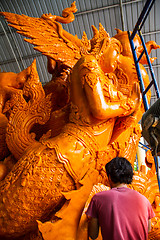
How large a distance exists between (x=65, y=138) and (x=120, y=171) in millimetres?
1154

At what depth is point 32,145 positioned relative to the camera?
3111 mm

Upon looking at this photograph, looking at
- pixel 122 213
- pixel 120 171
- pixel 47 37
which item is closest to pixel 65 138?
pixel 120 171

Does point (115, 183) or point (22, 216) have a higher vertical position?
point (115, 183)

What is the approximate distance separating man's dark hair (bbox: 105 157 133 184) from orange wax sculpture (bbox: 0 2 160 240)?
31.1 inches

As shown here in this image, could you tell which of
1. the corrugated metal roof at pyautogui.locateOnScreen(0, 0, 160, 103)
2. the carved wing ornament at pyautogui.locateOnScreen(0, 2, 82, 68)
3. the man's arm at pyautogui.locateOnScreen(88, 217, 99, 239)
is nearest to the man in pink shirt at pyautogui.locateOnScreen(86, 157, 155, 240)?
the man's arm at pyautogui.locateOnScreen(88, 217, 99, 239)

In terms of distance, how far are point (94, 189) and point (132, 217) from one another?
1.02 metres

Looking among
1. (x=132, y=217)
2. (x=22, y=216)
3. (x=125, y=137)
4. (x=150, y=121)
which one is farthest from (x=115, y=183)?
(x=125, y=137)

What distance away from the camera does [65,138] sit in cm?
300

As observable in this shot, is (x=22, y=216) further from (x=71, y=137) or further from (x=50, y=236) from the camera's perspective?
(x=71, y=137)

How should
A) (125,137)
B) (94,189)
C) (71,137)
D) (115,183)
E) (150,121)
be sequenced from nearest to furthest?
(150,121) → (115,183) → (94,189) → (71,137) → (125,137)

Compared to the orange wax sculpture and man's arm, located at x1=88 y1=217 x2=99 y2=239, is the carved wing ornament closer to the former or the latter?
the orange wax sculpture

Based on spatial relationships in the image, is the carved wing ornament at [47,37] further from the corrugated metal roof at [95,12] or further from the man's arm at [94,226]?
the corrugated metal roof at [95,12]

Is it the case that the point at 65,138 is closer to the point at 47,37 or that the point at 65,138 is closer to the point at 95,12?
the point at 47,37

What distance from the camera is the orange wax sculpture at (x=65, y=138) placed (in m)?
2.74
